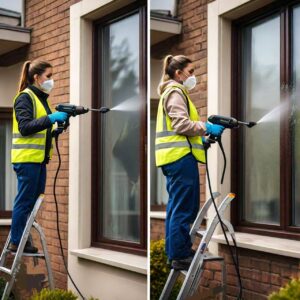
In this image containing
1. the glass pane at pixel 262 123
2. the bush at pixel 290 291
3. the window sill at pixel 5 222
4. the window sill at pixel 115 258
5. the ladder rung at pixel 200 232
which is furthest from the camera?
the window sill at pixel 5 222

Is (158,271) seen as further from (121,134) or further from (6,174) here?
(6,174)

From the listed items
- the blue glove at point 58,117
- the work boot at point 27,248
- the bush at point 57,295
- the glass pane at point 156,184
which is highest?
the blue glove at point 58,117

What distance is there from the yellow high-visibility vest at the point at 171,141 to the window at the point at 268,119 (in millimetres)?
212

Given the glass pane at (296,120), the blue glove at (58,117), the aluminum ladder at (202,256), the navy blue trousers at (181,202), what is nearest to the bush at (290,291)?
the glass pane at (296,120)

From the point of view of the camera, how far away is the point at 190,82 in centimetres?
236

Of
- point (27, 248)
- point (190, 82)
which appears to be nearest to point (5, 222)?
point (27, 248)

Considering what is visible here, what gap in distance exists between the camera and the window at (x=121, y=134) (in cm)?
260

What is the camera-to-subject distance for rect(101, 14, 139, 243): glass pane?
103 inches

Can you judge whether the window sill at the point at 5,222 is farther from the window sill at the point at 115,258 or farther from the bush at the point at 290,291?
the bush at the point at 290,291

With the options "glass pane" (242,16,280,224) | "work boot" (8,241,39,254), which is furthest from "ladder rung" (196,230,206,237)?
"work boot" (8,241,39,254)

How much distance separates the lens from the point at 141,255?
8.54 ft

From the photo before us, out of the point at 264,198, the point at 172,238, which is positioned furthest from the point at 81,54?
the point at 264,198

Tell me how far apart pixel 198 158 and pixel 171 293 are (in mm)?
634

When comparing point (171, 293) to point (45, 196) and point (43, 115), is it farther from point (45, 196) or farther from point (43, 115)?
point (43, 115)
